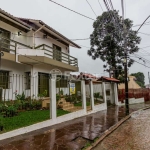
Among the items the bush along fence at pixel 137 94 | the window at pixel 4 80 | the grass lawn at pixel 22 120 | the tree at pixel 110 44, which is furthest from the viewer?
the tree at pixel 110 44

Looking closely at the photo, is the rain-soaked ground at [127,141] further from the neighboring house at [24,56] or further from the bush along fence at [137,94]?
the bush along fence at [137,94]

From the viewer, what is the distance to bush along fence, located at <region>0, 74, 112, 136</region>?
5.81m

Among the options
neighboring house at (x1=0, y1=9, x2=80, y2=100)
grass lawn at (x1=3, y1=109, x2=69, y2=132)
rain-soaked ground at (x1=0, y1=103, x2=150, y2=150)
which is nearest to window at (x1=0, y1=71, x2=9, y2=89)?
neighboring house at (x1=0, y1=9, x2=80, y2=100)

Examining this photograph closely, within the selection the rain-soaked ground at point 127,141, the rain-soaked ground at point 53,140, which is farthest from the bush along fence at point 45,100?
the rain-soaked ground at point 127,141

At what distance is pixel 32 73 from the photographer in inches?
405

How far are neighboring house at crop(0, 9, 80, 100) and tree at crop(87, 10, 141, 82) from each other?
6885mm

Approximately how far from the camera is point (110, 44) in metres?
17.5

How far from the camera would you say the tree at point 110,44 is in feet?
56.7

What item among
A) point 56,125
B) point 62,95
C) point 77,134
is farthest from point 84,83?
point 77,134

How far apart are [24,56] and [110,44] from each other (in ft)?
37.2

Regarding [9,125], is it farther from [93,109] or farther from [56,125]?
[93,109]

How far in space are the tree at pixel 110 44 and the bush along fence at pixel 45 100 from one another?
6359 millimetres

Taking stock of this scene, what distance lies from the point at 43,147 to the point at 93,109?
253 inches

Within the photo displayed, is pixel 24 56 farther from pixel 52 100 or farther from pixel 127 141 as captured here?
pixel 127 141
